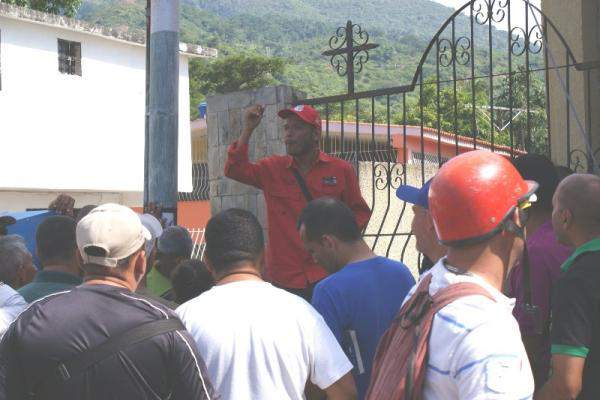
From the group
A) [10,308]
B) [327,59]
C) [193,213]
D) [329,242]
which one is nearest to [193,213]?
[193,213]

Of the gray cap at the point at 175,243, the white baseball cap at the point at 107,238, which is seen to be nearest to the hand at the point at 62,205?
the gray cap at the point at 175,243

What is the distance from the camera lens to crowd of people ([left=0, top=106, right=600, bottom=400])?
2.03 meters

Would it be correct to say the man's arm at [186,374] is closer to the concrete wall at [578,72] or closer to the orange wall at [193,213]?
the concrete wall at [578,72]

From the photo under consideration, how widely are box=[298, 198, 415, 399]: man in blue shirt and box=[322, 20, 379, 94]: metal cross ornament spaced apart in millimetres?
3026

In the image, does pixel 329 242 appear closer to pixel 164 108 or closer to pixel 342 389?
pixel 342 389

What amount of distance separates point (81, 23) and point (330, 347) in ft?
66.6

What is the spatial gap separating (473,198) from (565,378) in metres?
1.11

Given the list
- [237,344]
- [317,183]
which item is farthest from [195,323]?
[317,183]

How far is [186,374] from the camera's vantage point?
260 centimetres

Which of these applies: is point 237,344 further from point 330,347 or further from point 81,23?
point 81,23

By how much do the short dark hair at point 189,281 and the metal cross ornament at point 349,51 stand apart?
8.98 feet

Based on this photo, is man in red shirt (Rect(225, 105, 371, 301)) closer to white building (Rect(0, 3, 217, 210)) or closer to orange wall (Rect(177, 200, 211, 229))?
white building (Rect(0, 3, 217, 210))

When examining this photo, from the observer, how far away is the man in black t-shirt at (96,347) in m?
2.56

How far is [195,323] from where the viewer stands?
2924 millimetres
